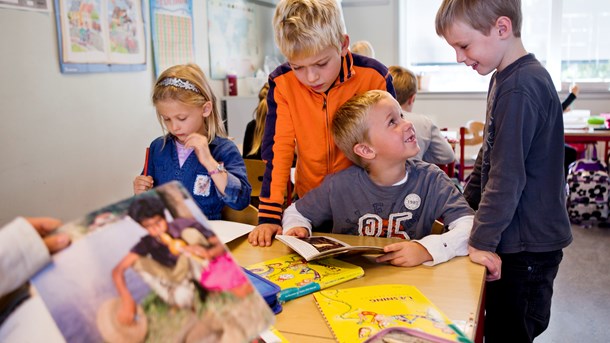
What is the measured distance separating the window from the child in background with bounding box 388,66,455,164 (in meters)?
2.54

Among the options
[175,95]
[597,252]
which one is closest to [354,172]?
[175,95]

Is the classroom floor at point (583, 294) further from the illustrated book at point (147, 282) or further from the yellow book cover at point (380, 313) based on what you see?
the illustrated book at point (147, 282)

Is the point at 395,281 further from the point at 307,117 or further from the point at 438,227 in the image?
the point at 307,117

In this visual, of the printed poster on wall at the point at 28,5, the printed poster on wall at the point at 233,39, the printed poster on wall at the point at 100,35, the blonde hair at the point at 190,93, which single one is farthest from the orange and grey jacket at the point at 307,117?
the printed poster on wall at the point at 233,39

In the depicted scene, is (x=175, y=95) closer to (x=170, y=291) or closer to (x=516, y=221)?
(x=516, y=221)

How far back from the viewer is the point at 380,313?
3.04ft

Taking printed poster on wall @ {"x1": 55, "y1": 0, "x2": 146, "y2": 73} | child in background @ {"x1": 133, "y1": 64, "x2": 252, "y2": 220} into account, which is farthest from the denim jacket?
printed poster on wall @ {"x1": 55, "y1": 0, "x2": 146, "y2": 73}

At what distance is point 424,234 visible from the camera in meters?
1.47

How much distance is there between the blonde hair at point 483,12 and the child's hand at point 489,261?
1.67 ft

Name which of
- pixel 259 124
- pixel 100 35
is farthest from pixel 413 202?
pixel 100 35

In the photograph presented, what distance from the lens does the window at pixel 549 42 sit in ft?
17.1

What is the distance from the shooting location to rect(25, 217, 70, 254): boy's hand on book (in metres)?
0.60

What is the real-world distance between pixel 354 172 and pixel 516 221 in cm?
45

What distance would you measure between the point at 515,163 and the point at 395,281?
392 mm
